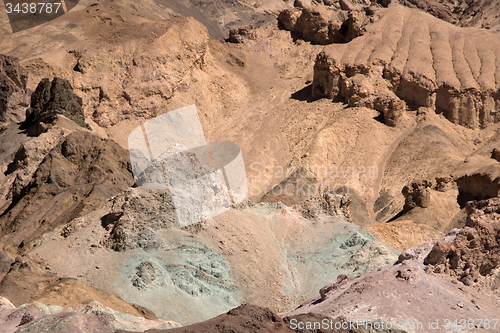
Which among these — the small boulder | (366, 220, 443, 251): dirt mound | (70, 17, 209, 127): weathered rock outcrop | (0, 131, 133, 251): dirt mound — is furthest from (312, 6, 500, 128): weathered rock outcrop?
the small boulder

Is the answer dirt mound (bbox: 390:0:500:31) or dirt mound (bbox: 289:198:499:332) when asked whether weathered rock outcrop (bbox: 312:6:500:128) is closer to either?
dirt mound (bbox: 390:0:500:31)

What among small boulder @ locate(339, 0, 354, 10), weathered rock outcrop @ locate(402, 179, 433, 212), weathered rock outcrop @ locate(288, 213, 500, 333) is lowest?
small boulder @ locate(339, 0, 354, 10)

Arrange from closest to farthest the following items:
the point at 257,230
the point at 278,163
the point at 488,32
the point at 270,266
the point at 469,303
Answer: the point at 469,303
the point at 270,266
the point at 257,230
the point at 278,163
the point at 488,32

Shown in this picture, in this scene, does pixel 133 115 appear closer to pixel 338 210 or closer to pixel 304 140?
pixel 304 140

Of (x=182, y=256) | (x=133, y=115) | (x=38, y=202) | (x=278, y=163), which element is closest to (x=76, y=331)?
(x=182, y=256)

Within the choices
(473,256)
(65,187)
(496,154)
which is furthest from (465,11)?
(473,256)

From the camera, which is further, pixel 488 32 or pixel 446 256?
pixel 488 32

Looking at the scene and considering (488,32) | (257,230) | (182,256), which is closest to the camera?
(182,256)
